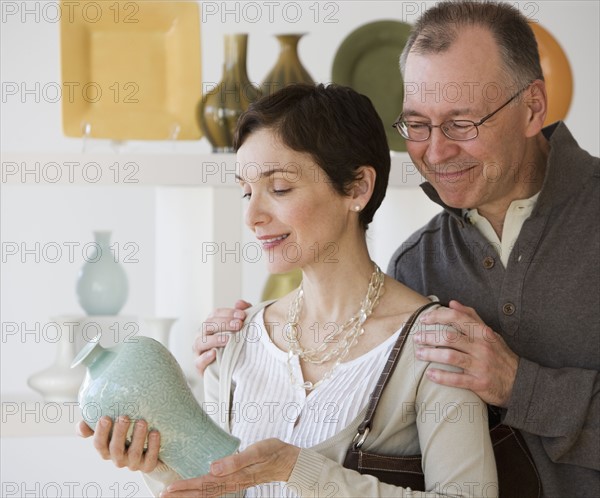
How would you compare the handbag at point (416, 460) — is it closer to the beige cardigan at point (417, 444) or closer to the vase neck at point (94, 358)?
the beige cardigan at point (417, 444)

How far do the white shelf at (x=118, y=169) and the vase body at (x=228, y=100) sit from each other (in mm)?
143

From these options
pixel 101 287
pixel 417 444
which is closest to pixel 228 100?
pixel 101 287

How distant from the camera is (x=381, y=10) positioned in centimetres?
362

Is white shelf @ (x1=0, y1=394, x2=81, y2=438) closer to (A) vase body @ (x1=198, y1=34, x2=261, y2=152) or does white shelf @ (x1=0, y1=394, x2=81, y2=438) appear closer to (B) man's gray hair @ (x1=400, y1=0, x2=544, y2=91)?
(A) vase body @ (x1=198, y1=34, x2=261, y2=152)

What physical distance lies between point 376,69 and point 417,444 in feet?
3.88


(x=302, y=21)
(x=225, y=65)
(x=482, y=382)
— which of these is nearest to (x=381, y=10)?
(x=302, y=21)

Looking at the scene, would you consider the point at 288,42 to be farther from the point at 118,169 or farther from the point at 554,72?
the point at 554,72

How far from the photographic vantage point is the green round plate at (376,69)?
7.63ft

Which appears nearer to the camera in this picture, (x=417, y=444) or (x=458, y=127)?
(x=417, y=444)

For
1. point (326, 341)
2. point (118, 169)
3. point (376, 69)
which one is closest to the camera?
point (326, 341)

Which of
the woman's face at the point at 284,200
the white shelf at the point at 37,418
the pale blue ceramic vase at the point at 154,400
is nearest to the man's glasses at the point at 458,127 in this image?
the woman's face at the point at 284,200

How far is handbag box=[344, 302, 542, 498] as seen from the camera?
4.52ft

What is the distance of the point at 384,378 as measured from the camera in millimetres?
1406

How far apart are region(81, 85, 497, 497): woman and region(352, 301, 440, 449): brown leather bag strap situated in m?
0.01
